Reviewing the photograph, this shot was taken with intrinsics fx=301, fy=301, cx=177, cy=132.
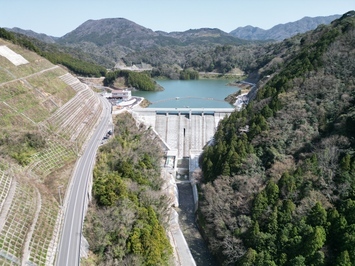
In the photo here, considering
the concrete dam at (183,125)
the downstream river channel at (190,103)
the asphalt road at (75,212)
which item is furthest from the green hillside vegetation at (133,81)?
the asphalt road at (75,212)

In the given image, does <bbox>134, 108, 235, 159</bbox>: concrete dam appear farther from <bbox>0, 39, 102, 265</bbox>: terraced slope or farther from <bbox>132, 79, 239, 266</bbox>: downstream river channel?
<bbox>132, 79, 239, 266</bbox>: downstream river channel

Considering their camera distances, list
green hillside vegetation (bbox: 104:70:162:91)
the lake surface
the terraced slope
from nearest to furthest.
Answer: the terraced slope < the lake surface < green hillside vegetation (bbox: 104:70:162:91)

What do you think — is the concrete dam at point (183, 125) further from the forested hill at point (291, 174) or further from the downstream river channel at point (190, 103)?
the downstream river channel at point (190, 103)

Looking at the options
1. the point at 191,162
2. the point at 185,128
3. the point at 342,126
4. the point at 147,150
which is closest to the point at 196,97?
the point at 185,128

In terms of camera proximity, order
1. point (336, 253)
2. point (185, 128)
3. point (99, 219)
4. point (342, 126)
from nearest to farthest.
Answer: point (336, 253) → point (99, 219) → point (342, 126) → point (185, 128)

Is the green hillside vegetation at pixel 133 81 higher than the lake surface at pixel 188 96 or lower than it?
higher

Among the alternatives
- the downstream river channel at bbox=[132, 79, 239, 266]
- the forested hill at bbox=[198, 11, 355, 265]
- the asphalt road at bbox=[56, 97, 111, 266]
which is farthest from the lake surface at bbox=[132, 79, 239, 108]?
the asphalt road at bbox=[56, 97, 111, 266]

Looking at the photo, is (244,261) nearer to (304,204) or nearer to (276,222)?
(276,222)
